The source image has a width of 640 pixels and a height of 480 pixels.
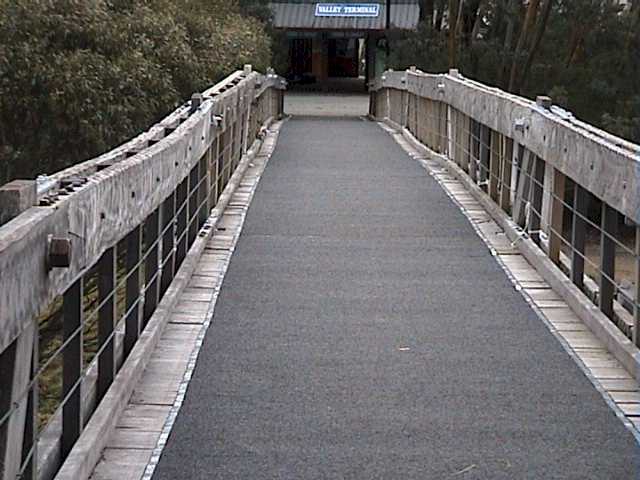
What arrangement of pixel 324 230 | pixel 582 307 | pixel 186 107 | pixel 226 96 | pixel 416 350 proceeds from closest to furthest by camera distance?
1. pixel 416 350
2. pixel 582 307
3. pixel 186 107
4. pixel 324 230
5. pixel 226 96

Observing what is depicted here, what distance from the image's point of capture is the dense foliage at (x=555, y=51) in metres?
33.8

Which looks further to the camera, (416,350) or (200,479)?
(416,350)

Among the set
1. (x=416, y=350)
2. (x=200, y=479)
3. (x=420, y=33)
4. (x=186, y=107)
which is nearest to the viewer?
(x=200, y=479)

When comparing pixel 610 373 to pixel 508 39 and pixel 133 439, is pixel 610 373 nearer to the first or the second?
pixel 133 439

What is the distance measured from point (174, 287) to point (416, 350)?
186 cm

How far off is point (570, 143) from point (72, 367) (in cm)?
452

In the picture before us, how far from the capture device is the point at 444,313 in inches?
340

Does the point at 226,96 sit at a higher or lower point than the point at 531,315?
higher

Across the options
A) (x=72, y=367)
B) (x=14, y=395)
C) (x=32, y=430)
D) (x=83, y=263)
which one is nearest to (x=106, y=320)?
(x=72, y=367)

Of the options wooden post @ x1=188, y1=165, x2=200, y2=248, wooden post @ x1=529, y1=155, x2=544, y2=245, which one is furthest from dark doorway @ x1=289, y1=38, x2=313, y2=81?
wooden post @ x1=529, y1=155, x2=544, y2=245

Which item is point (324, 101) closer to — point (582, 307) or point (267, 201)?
point (267, 201)

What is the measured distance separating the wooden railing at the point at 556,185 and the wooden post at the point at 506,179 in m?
0.01

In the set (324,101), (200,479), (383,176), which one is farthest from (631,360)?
(324,101)

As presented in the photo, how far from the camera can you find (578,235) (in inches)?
343
